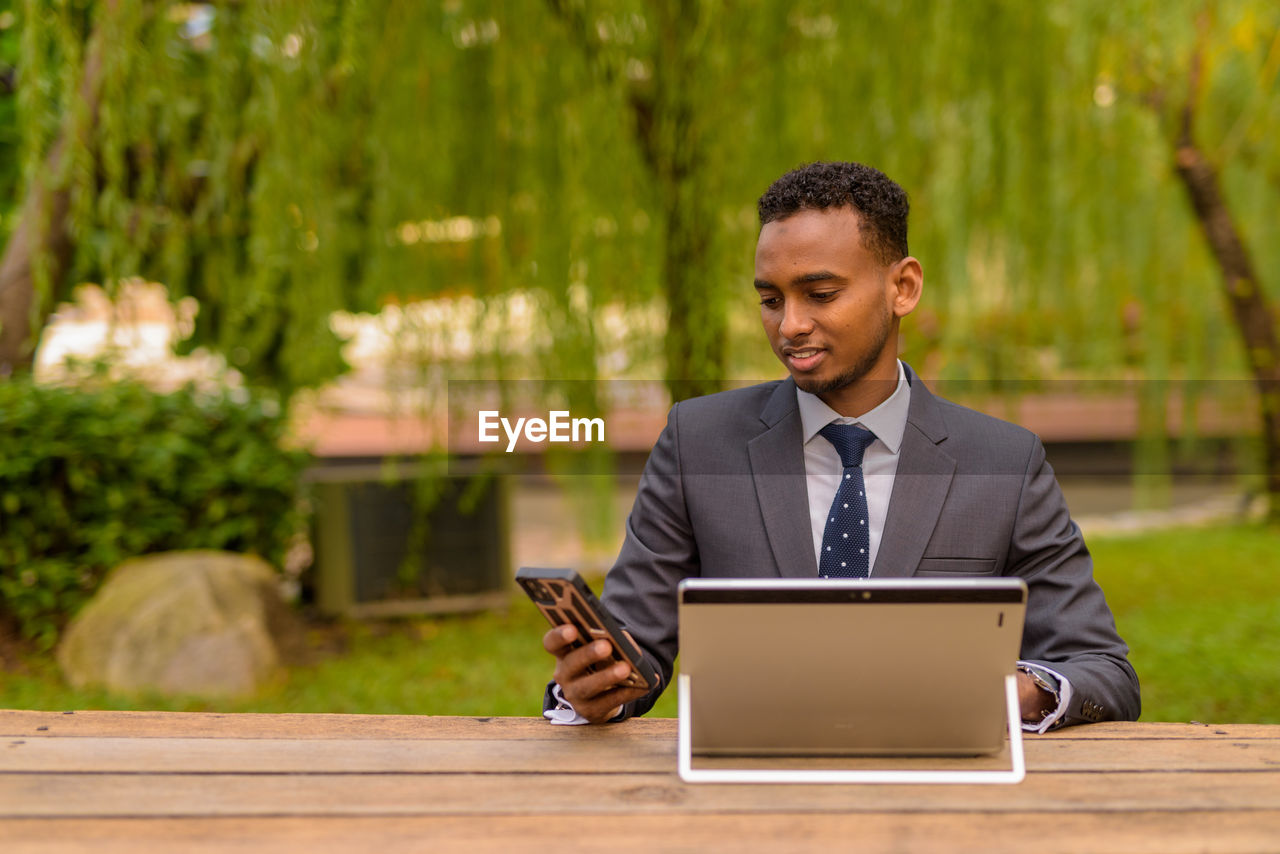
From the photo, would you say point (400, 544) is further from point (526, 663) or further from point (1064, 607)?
point (1064, 607)

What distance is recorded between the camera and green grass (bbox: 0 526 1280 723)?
13.6 feet

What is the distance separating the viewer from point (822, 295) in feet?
5.36

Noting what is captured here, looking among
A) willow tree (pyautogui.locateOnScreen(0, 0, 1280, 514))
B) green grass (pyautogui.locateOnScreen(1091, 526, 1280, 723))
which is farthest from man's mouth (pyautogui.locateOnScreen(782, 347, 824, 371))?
green grass (pyautogui.locateOnScreen(1091, 526, 1280, 723))

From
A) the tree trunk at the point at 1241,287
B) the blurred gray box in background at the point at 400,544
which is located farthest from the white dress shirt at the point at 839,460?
the tree trunk at the point at 1241,287

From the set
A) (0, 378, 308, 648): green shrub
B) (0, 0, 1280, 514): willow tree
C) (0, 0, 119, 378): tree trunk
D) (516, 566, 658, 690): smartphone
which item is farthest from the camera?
(0, 378, 308, 648): green shrub

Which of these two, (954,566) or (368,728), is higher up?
(954,566)

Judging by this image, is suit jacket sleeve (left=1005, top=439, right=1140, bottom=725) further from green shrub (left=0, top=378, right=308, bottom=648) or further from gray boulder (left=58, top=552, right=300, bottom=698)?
green shrub (left=0, top=378, right=308, bottom=648)

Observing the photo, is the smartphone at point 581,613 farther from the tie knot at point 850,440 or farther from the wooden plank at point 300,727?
the tie knot at point 850,440

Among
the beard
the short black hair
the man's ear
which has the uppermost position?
the short black hair

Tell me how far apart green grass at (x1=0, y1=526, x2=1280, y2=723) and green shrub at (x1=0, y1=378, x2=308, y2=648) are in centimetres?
36

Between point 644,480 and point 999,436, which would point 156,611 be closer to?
point 644,480

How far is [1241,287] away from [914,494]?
5.57 metres

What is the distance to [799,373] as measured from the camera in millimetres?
1686

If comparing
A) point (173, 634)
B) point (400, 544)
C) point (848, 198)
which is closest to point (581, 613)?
point (848, 198)
